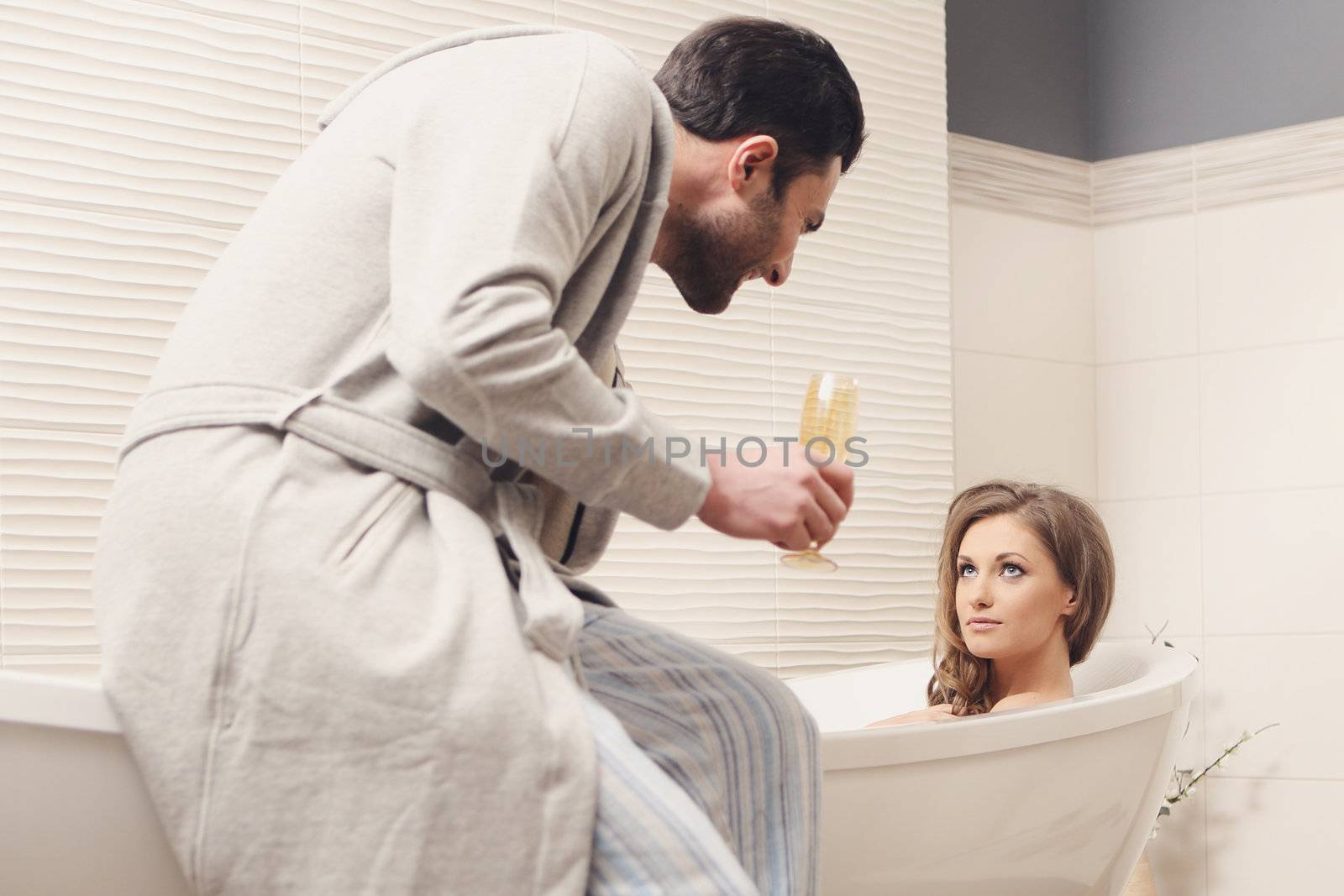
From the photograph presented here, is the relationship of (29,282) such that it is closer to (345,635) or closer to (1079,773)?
(345,635)

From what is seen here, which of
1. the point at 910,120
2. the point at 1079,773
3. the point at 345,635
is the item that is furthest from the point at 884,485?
the point at 345,635

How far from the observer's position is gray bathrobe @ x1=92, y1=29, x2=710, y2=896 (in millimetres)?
916

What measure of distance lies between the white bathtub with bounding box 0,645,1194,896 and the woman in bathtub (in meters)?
0.15

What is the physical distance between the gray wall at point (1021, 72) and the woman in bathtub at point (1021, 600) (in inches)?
56.2

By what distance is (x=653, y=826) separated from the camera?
938mm

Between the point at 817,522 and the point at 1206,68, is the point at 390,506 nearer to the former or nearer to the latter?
the point at 817,522

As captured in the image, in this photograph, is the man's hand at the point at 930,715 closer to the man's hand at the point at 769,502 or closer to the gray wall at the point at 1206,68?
the man's hand at the point at 769,502

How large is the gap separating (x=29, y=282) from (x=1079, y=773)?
1624mm

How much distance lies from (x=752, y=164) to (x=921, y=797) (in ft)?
2.41

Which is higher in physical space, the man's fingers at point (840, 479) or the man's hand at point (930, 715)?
the man's fingers at point (840, 479)

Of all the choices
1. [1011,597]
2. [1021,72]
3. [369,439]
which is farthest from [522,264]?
[1021,72]

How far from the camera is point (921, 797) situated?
5.11 ft

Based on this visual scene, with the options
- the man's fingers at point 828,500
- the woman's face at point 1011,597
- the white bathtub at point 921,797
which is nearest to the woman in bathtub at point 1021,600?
the woman's face at point 1011,597

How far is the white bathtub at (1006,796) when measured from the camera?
152cm
